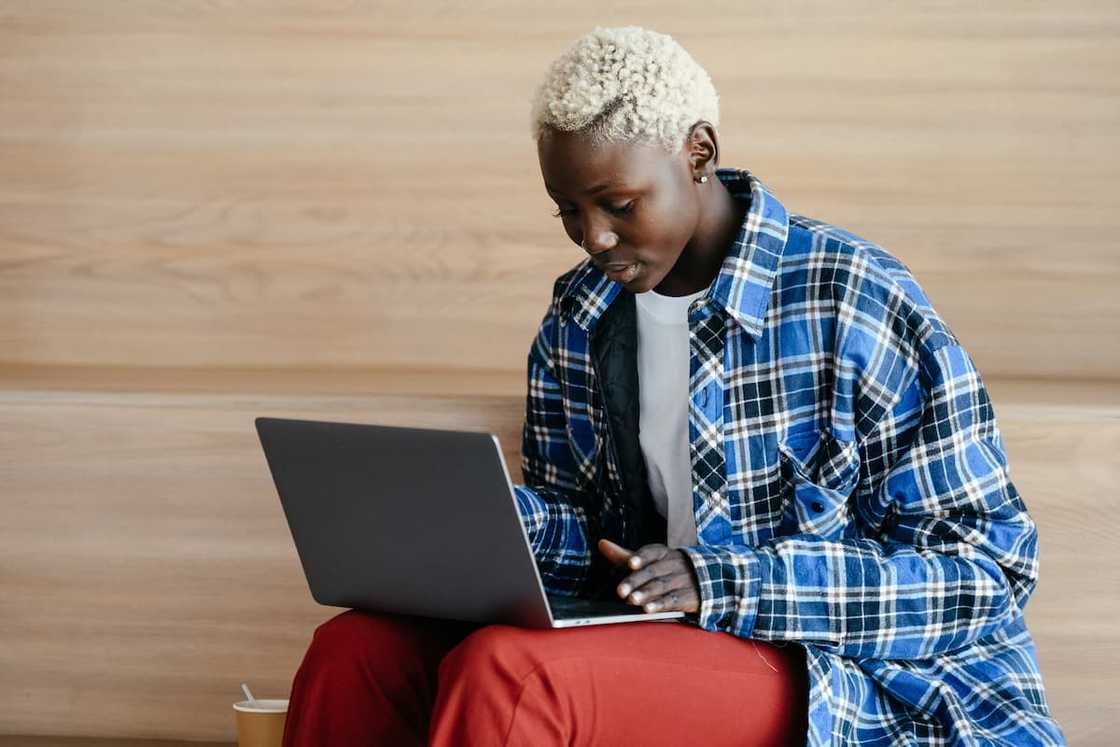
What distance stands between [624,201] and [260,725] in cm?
68

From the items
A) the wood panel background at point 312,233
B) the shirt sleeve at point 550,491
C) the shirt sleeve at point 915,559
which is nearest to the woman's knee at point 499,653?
the shirt sleeve at point 915,559

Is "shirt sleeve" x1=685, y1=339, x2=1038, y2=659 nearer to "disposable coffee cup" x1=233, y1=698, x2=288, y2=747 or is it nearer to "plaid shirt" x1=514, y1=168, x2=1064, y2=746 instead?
"plaid shirt" x1=514, y1=168, x2=1064, y2=746

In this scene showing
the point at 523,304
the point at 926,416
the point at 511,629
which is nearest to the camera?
the point at 511,629

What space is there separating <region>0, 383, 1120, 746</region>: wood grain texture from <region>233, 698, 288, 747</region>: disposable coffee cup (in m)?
0.29

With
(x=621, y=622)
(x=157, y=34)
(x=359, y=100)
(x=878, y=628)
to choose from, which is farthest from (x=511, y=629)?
(x=157, y=34)

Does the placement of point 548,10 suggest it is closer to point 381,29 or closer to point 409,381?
point 381,29

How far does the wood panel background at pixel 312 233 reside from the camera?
5.49ft

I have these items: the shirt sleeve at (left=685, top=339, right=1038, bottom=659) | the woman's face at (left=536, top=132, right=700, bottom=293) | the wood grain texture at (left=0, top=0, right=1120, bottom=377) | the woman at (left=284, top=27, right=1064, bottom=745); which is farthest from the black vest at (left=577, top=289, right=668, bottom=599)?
the wood grain texture at (left=0, top=0, right=1120, bottom=377)

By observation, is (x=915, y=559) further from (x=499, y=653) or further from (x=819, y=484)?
(x=499, y=653)

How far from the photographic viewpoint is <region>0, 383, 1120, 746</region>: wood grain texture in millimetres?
1658

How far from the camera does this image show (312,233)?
1943mm

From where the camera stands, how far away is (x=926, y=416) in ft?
3.59

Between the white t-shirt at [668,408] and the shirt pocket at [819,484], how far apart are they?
112 millimetres

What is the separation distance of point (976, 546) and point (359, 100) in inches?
47.1
